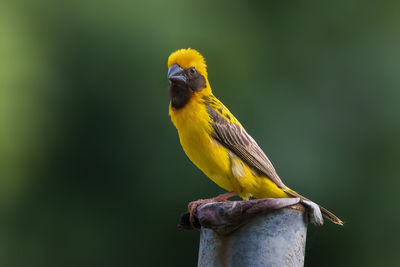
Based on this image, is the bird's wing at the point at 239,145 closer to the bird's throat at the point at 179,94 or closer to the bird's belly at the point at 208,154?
the bird's belly at the point at 208,154

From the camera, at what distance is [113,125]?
10.1 m

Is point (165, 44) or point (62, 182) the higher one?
point (165, 44)

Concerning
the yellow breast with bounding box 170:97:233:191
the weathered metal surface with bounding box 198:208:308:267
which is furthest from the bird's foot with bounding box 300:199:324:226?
the yellow breast with bounding box 170:97:233:191

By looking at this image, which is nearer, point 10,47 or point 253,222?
point 253,222

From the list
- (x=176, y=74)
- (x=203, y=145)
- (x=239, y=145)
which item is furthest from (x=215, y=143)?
(x=176, y=74)

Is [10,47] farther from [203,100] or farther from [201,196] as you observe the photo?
[203,100]

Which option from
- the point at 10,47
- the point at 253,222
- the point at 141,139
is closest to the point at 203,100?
the point at 253,222

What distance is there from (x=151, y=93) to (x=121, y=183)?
151cm

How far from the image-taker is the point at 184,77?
5.63m

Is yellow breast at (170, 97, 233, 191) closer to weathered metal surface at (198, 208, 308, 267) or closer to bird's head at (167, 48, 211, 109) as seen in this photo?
bird's head at (167, 48, 211, 109)

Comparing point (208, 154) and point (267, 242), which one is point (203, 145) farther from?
point (267, 242)

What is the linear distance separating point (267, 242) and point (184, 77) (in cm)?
243

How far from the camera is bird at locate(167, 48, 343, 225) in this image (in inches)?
209

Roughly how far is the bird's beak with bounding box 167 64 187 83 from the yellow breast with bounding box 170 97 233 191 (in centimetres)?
27
